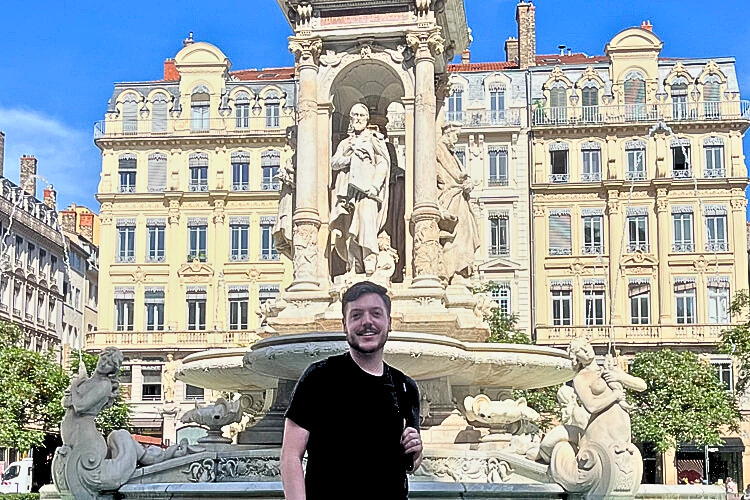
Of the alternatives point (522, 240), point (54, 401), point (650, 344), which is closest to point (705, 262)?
point (650, 344)

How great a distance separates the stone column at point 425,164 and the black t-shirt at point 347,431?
10861 mm

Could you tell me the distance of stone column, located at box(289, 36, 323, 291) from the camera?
16453mm

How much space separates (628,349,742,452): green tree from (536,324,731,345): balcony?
8726 mm

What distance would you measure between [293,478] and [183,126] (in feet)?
185

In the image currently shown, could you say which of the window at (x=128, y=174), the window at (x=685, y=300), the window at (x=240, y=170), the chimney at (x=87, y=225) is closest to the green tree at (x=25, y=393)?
the window at (x=128, y=174)

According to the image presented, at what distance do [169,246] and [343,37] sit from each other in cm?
4360

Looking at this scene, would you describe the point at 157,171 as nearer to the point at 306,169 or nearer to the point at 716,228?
the point at 716,228

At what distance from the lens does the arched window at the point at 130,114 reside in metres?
60.2

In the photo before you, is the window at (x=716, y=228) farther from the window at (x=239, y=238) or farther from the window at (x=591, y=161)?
the window at (x=239, y=238)

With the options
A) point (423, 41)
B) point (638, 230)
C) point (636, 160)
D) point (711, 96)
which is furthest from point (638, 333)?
point (423, 41)

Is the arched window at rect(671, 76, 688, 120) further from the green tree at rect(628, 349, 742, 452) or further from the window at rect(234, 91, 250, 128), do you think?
the window at rect(234, 91, 250, 128)

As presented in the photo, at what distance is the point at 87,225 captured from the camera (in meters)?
79.4

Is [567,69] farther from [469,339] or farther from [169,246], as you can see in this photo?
[469,339]

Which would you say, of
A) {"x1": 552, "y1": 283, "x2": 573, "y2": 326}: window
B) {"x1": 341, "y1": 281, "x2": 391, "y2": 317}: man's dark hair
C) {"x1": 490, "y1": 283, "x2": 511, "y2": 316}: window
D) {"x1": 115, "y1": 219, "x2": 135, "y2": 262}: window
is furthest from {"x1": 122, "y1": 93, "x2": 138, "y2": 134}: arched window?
{"x1": 341, "y1": 281, "x2": 391, "y2": 317}: man's dark hair
